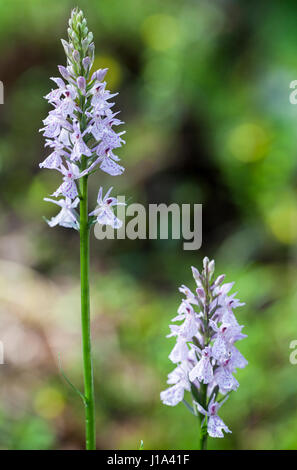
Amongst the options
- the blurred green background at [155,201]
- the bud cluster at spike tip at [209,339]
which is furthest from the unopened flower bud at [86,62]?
the blurred green background at [155,201]

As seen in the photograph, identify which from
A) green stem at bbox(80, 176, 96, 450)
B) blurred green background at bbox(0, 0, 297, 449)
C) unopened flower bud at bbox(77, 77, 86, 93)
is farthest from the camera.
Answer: blurred green background at bbox(0, 0, 297, 449)

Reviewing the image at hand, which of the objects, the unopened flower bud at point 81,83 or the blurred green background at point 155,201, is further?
the blurred green background at point 155,201

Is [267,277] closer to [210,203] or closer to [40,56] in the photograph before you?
[210,203]

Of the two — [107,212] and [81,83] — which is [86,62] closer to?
[81,83]

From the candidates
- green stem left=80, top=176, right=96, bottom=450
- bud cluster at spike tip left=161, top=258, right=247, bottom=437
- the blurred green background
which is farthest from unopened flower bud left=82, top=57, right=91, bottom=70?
the blurred green background

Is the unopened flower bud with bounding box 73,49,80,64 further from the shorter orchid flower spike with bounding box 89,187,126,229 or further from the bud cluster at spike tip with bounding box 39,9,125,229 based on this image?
the shorter orchid flower spike with bounding box 89,187,126,229

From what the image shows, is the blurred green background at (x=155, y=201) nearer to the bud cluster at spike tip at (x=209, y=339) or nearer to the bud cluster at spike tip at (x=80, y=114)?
the bud cluster at spike tip at (x=209, y=339)

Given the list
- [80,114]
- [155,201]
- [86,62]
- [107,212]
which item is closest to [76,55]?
[86,62]
